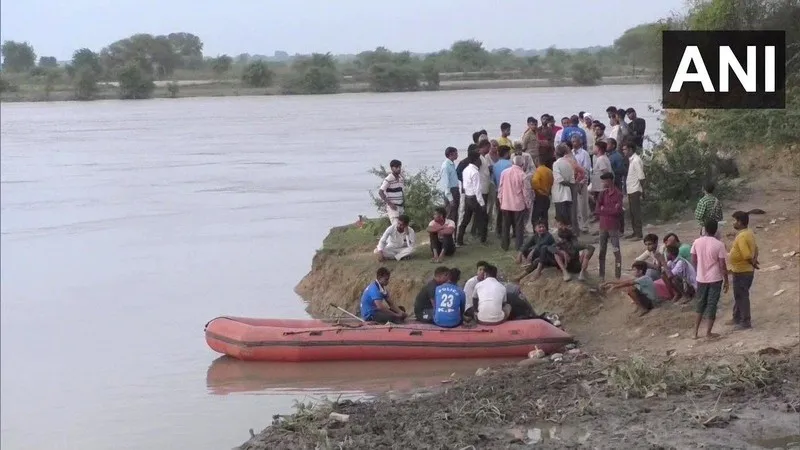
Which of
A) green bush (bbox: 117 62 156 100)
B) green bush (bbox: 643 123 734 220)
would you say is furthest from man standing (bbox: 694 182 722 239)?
green bush (bbox: 117 62 156 100)

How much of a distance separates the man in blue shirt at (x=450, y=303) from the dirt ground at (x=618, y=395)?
3.10ft

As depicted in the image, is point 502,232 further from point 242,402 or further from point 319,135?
point 319,135

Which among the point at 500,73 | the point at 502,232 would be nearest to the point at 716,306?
the point at 502,232

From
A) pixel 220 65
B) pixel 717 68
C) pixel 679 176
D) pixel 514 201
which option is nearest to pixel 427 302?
pixel 514 201

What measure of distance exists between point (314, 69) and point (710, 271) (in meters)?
72.7

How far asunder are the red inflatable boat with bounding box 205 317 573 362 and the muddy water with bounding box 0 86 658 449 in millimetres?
230

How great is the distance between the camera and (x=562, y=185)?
1512 centimetres

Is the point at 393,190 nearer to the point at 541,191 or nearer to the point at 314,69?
the point at 541,191

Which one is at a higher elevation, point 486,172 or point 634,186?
point 486,172

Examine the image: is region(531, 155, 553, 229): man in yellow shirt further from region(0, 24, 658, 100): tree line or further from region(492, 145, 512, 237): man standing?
region(0, 24, 658, 100): tree line

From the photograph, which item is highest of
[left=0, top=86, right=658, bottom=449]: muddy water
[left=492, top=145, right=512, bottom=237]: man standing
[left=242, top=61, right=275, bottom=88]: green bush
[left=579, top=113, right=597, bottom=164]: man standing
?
[left=242, top=61, right=275, bottom=88]: green bush

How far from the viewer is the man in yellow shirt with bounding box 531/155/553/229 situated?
49.1 feet

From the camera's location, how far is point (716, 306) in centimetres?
1191

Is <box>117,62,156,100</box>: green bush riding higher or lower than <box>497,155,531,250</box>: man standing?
higher
